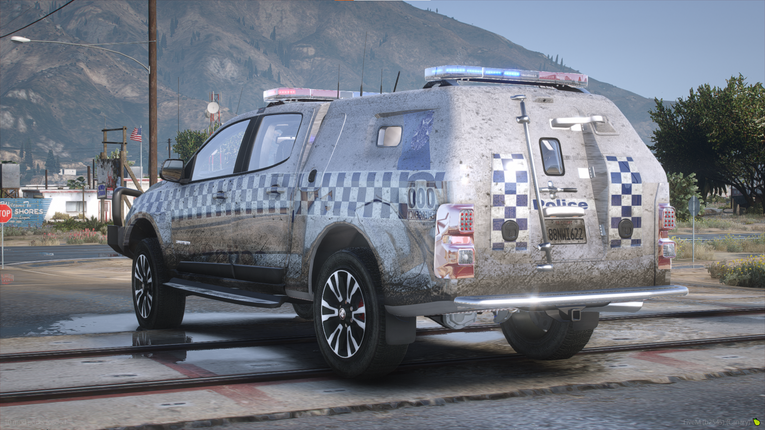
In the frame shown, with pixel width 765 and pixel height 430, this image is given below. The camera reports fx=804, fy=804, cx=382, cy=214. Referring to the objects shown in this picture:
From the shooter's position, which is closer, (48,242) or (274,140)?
(274,140)

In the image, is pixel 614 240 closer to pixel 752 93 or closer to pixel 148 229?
pixel 148 229

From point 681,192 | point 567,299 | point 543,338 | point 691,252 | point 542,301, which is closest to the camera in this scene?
point 542,301

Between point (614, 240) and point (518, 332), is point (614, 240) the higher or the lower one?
the higher one

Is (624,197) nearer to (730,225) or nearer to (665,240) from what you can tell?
(665,240)

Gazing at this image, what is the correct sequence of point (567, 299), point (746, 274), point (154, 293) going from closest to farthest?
point (567, 299), point (154, 293), point (746, 274)

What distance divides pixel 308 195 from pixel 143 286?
10.7 ft

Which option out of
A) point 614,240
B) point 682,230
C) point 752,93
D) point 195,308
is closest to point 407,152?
point 614,240

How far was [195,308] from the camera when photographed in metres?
11.1

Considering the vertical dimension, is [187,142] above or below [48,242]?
above

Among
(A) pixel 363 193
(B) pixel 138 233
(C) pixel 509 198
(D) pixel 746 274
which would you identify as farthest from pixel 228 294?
(D) pixel 746 274

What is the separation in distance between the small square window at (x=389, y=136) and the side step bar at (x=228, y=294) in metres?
1.61

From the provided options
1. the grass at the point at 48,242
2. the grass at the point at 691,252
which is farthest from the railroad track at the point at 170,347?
the grass at the point at 48,242

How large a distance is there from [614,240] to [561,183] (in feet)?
1.98

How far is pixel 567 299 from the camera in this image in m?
5.52
